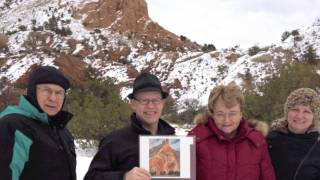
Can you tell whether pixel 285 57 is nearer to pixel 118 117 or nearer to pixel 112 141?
pixel 118 117

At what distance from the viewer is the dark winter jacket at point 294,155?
13.5ft

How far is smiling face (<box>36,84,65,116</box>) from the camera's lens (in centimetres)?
379

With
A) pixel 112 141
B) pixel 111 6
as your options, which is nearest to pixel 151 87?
pixel 112 141

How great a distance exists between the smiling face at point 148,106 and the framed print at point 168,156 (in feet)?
0.86

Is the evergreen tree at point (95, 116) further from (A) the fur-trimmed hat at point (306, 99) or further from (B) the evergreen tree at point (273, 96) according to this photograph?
(A) the fur-trimmed hat at point (306, 99)

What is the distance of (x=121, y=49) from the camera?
53562 mm

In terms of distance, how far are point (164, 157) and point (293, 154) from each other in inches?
47.1

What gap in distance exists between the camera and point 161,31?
63281 mm

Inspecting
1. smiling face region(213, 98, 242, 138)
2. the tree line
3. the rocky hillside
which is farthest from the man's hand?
the rocky hillside

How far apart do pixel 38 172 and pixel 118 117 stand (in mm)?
14767

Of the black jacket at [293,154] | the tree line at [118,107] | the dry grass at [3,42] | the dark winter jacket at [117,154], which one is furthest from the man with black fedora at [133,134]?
the dry grass at [3,42]

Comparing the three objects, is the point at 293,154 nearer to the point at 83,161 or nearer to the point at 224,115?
the point at 224,115

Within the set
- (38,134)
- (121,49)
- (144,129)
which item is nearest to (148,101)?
(144,129)

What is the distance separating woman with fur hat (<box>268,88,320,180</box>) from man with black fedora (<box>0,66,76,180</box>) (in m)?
1.67
